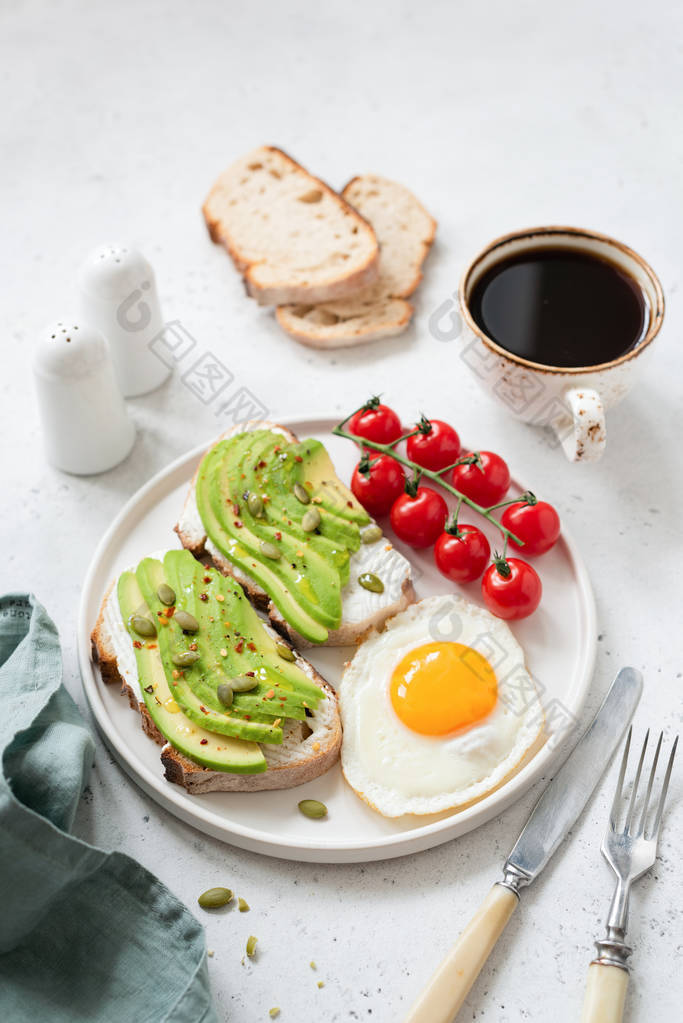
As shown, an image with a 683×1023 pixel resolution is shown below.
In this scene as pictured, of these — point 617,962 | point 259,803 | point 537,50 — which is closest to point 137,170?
point 537,50

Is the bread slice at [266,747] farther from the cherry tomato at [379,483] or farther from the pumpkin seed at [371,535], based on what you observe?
the cherry tomato at [379,483]

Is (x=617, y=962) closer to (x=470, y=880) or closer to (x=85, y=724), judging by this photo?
(x=470, y=880)

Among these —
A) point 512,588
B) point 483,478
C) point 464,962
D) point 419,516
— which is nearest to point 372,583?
point 419,516

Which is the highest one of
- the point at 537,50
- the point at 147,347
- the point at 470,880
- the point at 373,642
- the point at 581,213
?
the point at 537,50

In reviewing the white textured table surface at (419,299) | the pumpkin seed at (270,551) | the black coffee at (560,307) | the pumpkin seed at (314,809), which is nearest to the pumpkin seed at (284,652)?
the pumpkin seed at (270,551)

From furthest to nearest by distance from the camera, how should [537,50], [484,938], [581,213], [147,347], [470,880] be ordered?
[537,50] < [581,213] < [147,347] < [470,880] < [484,938]

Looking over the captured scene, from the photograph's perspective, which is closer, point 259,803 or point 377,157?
point 259,803

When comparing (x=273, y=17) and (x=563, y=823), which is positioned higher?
(x=273, y=17)

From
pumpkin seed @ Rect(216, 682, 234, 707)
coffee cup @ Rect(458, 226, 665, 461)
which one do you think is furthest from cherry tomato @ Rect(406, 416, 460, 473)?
pumpkin seed @ Rect(216, 682, 234, 707)
